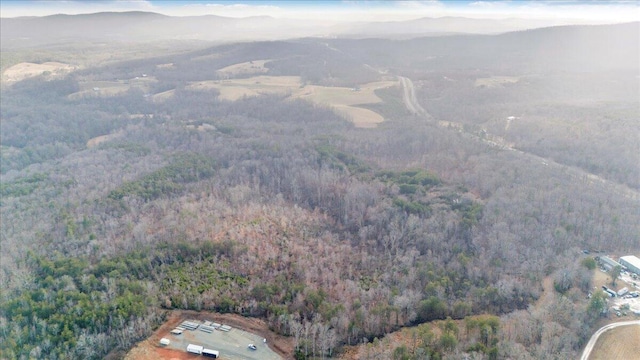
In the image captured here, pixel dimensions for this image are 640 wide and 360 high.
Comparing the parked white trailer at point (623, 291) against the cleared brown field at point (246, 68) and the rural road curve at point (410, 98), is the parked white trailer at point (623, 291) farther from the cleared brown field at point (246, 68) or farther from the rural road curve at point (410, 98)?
the cleared brown field at point (246, 68)

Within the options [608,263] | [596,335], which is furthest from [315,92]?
[596,335]

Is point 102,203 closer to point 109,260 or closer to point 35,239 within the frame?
point 35,239

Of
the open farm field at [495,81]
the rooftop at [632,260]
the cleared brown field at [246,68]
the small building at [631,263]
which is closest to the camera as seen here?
the small building at [631,263]

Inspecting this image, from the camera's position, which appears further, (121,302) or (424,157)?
(424,157)

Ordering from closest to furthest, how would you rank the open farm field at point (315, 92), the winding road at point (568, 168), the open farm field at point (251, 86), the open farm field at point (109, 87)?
the winding road at point (568, 168), the open farm field at point (315, 92), the open farm field at point (109, 87), the open farm field at point (251, 86)

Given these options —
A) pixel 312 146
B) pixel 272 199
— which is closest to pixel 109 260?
pixel 272 199

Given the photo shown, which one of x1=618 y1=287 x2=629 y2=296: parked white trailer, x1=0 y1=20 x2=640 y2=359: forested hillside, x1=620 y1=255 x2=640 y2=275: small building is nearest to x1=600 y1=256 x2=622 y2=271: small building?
x1=620 y1=255 x2=640 y2=275: small building

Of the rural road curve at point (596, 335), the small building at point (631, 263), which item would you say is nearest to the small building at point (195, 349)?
the rural road curve at point (596, 335)
